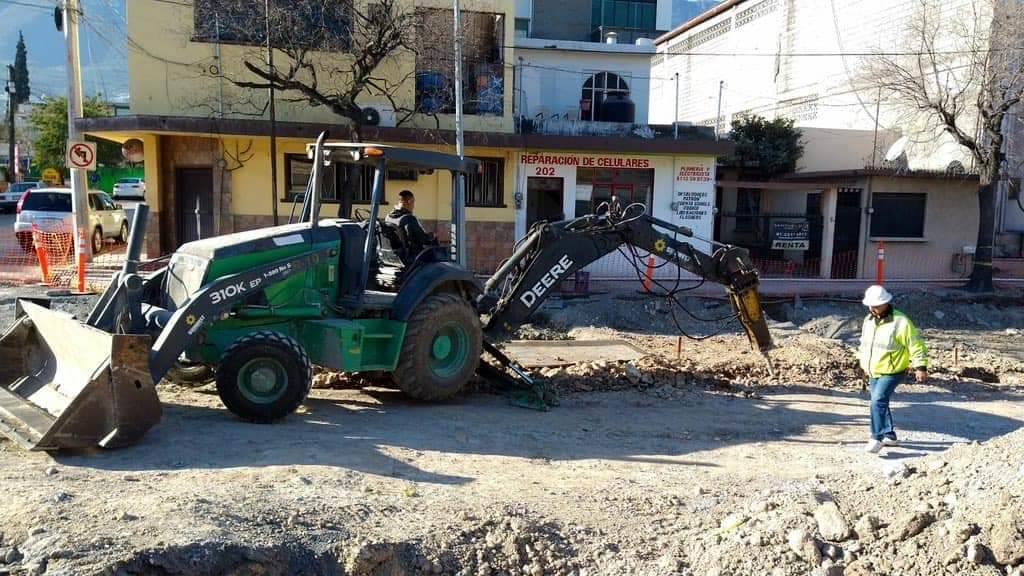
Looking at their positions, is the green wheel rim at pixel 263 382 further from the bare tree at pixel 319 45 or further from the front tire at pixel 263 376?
the bare tree at pixel 319 45

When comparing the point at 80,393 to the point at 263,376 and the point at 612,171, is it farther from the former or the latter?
the point at 612,171

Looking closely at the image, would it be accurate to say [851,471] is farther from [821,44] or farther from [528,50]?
[821,44]

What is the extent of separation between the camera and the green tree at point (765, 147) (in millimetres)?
26578

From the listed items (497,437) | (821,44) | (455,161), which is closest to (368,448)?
(497,437)

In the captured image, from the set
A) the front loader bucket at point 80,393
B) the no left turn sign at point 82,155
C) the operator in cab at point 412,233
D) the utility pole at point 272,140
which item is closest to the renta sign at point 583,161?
the utility pole at point 272,140

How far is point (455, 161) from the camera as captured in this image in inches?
358

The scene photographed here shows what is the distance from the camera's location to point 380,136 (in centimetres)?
1909

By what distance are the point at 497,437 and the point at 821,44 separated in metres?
25.0

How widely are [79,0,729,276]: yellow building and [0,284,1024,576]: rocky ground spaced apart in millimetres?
10592

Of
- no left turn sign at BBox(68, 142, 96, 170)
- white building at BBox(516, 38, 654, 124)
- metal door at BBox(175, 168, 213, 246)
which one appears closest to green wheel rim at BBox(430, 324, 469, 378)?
no left turn sign at BBox(68, 142, 96, 170)

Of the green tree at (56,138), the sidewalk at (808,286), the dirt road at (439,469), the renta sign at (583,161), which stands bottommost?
the dirt road at (439,469)

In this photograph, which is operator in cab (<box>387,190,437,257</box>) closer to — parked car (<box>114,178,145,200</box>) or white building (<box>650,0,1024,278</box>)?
white building (<box>650,0,1024,278</box>)

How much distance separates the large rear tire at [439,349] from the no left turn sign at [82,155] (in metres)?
10.2

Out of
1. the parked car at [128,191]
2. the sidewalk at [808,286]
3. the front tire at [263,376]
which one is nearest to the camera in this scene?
the front tire at [263,376]
